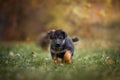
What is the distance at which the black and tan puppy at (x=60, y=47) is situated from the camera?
15.3 ft

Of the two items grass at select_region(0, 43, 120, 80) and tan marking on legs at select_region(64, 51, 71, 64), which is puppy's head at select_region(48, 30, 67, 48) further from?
grass at select_region(0, 43, 120, 80)

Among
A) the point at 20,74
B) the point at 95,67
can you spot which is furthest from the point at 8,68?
the point at 95,67

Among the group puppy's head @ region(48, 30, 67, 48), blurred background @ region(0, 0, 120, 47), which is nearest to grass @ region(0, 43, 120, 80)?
puppy's head @ region(48, 30, 67, 48)

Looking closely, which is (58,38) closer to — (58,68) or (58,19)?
(58,68)

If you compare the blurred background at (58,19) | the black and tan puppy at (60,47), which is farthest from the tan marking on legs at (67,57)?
the blurred background at (58,19)

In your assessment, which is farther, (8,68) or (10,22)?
(10,22)

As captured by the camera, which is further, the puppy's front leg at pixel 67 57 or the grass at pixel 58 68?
the puppy's front leg at pixel 67 57

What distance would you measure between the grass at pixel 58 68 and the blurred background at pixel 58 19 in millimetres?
1869

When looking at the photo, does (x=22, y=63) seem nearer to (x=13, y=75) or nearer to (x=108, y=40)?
(x=13, y=75)

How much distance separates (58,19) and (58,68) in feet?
11.6

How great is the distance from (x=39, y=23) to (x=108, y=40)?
5.48 ft

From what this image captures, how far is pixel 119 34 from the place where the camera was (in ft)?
23.9

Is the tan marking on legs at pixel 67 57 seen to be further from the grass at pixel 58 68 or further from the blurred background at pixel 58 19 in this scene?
the blurred background at pixel 58 19

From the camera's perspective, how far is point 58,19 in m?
7.76
